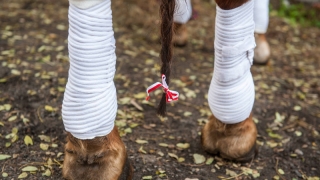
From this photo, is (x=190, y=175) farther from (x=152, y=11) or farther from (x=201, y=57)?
(x=152, y=11)

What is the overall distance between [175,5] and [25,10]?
7.08ft

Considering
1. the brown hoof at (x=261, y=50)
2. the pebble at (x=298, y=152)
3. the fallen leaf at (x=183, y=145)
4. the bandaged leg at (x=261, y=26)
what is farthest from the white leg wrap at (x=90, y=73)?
the brown hoof at (x=261, y=50)

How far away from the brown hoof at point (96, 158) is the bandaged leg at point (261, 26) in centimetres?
140

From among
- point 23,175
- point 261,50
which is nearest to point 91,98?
point 23,175

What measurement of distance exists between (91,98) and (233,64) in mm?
495

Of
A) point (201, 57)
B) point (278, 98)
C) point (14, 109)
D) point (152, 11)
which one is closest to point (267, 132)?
point (278, 98)

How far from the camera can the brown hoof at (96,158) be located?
1284 mm

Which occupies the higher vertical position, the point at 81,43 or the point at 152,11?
the point at 81,43

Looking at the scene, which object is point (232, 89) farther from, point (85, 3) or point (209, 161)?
point (85, 3)

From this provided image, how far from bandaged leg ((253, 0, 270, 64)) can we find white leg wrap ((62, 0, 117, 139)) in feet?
4.66

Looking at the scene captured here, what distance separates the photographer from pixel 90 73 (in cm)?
119

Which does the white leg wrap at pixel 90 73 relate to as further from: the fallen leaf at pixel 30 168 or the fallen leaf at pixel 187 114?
the fallen leaf at pixel 187 114

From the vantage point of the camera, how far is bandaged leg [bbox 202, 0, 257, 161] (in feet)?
4.62

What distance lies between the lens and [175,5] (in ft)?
3.89
